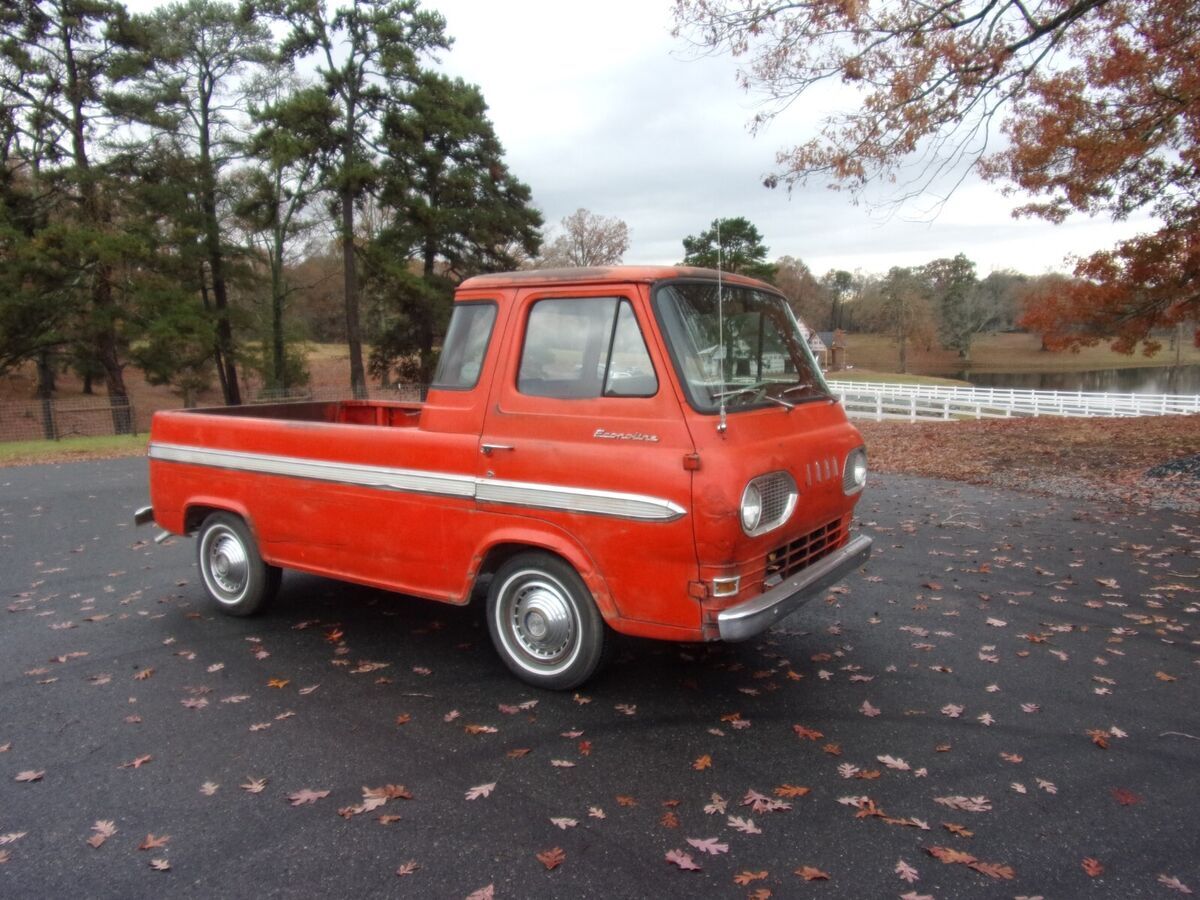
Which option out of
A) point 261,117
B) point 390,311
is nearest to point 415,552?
point 261,117

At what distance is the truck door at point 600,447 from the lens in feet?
11.7

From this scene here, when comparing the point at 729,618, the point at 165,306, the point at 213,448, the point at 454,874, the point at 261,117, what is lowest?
the point at 454,874

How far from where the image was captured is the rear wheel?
208 inches

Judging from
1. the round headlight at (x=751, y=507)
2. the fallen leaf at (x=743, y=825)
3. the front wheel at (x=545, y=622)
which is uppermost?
the round headlight at (x=751, y=507)

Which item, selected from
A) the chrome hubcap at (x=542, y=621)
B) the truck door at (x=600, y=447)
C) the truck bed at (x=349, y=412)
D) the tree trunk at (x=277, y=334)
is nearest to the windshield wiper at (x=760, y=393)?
the truck door at (x=600, y=447)

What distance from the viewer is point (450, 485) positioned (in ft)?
13.8

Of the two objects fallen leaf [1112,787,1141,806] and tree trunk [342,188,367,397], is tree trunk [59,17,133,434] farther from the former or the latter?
fallen leaf [1112,787,1141,806]

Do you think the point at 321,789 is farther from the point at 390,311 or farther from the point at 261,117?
the point at 390,311

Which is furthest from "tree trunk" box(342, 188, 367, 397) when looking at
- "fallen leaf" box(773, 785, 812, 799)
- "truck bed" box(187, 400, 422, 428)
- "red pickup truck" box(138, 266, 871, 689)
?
"fallen leaf" box(773, 785, 812, 799)

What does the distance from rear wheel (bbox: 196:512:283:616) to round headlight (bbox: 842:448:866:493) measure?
3947 mm

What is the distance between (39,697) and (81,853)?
1784mm

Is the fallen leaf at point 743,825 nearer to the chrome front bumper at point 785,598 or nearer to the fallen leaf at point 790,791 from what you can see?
the fallen leaf at point 790,791

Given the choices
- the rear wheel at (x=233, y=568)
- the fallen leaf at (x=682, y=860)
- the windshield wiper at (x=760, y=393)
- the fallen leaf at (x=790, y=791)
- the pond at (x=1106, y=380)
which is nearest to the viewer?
the fallen leaf at (x=682, y=860)

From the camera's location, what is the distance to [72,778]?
A: 11.1ft
